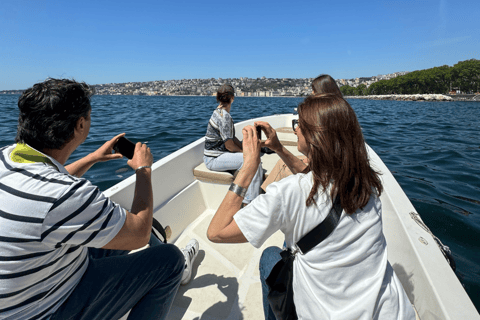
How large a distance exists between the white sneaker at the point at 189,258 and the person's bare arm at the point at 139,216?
96 cm

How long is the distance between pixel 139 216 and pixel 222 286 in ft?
3.76

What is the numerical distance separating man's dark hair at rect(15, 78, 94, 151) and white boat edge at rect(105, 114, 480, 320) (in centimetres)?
90

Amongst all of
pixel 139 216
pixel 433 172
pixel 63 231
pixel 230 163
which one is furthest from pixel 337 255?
pixel 433 172

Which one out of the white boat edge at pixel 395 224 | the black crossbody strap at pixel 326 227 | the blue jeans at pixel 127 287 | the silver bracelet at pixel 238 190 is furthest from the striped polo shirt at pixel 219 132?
the black crossbody strap at pixel 326 227

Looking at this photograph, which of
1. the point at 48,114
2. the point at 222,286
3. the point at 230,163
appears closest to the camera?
the point at 48,114

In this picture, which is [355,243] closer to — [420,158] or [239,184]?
[239,184]

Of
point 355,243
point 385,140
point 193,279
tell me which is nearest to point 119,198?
point 193,279

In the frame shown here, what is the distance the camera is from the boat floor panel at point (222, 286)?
64.7 inches

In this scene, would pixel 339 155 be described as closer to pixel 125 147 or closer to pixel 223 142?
pixel 125 147

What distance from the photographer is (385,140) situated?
23.5ft

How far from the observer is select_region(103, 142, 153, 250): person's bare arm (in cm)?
91

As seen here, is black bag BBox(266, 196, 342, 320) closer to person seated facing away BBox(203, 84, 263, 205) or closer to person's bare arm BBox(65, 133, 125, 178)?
person's bare arm BBox(65, 133, 125, 178)

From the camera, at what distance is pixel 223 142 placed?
9.22ft

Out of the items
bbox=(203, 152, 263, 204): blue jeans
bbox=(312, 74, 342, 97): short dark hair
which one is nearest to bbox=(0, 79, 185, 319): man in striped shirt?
bbox=(203, 152, 263, 204): blue jeans
